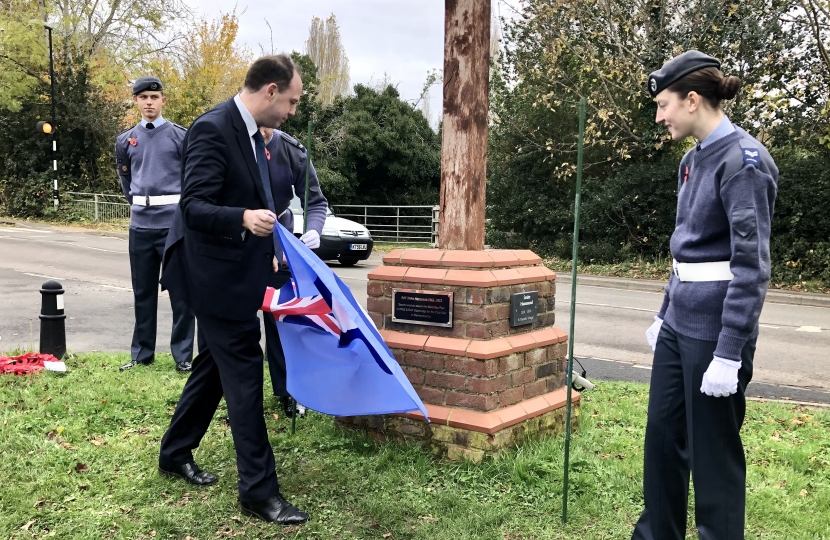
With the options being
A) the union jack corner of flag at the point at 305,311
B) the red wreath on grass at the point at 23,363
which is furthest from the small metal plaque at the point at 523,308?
the red wreath on grass at the point at 23,363

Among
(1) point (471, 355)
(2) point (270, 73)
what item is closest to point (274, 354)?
(1) point (471, 355)

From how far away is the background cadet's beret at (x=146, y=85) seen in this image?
550 centimetres

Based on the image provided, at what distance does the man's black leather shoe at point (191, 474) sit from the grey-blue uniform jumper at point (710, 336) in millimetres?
2114

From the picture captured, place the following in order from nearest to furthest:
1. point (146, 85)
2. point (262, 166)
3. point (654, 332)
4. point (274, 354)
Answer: point (654, 332) < point (262, 166) < point (274, 354) < point (146, 85)

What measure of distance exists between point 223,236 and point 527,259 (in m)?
1.87

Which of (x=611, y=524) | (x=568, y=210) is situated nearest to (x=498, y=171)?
(x=568, y=210)

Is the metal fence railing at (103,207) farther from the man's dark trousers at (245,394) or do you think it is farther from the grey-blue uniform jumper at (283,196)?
the man's dark trousers at (245,394)

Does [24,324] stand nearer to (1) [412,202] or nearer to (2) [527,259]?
(2) [527,259]

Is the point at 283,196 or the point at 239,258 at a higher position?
the point at 283,196

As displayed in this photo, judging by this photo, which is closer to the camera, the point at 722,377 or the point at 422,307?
the point at 722,377

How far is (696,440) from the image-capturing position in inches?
97.3

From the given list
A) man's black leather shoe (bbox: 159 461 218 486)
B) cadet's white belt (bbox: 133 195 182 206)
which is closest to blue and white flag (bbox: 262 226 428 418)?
man's black leather shoe (bbox: 159 461 218 486)

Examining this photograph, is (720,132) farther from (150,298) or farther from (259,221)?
(150,298)

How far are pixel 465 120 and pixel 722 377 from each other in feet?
7.24
